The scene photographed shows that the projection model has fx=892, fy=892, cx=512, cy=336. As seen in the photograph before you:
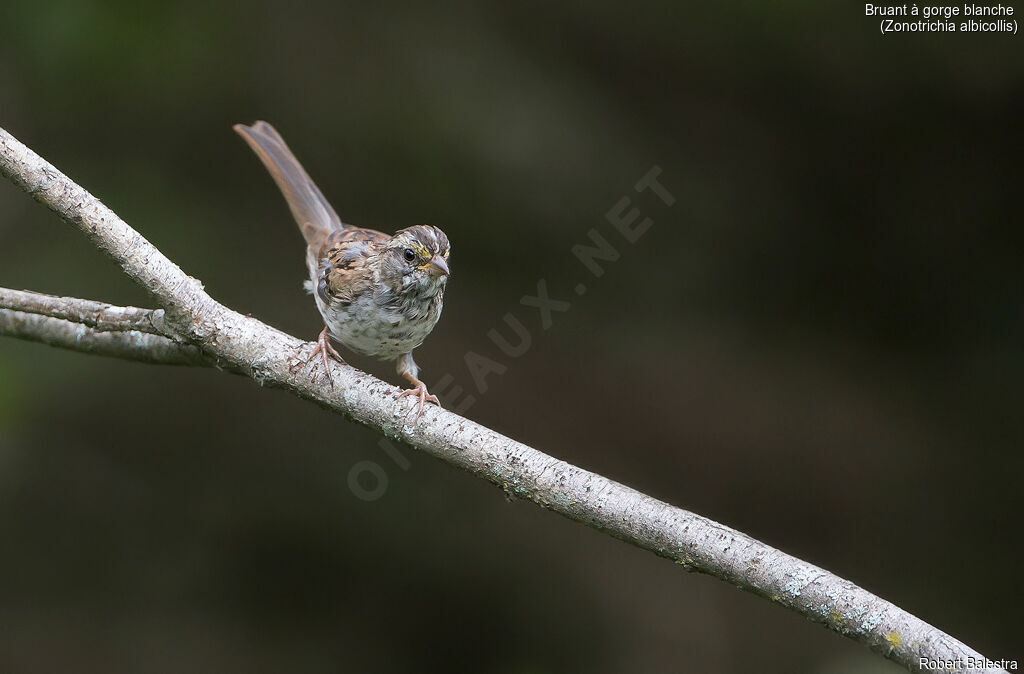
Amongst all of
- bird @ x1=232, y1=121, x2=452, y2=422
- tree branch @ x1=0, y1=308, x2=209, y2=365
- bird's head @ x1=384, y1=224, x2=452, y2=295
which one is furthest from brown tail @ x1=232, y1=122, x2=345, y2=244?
tree branch @ x1=0, y1=308, x2=209, y2=365

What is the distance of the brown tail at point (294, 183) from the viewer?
4051 mm

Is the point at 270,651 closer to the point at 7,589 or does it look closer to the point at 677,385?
the point at 7,589

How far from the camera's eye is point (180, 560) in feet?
16.2

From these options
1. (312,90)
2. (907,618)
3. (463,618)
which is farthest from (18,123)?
(907,618)

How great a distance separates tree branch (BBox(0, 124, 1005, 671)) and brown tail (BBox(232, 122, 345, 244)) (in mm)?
1241

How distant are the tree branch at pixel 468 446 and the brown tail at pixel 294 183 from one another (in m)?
1.24

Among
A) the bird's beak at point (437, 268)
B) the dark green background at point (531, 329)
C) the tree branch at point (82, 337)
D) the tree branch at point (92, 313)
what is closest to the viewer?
the tree branch at point (92, 313)

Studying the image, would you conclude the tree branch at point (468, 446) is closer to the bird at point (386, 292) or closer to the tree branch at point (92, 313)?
the tree branch at point (92, 313)

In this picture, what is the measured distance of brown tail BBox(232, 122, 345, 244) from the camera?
4.05 meters

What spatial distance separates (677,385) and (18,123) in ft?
12.6

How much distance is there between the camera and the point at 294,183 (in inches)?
164

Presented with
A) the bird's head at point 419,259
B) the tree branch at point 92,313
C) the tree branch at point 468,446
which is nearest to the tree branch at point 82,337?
the tree branch at point 468,446

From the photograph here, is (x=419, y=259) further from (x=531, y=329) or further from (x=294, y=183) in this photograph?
(x=531, y=329)

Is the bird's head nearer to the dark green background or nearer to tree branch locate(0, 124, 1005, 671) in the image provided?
tree branch locate(0, 124, 1005, 671)
